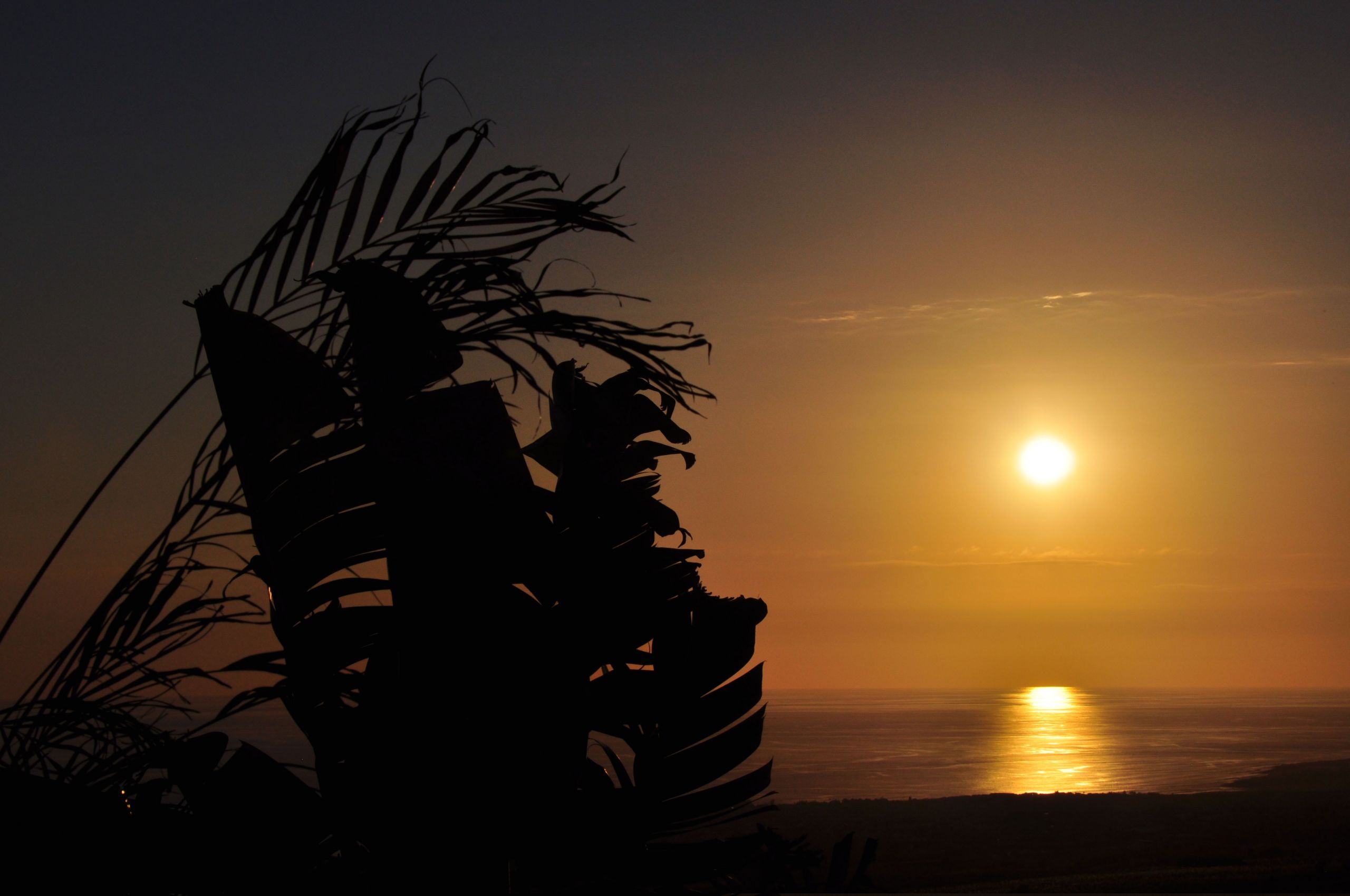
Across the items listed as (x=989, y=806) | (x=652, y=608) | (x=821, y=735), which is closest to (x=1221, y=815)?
(x=989, y=806)

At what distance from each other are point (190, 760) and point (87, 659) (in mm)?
308

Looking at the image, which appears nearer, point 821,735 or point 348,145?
point 348,145

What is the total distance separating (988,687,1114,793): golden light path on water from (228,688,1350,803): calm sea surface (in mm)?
162

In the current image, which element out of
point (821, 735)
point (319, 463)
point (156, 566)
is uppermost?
point (821, 735)

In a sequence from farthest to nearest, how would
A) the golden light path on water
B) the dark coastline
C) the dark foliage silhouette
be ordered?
the golden light path on water < the dark coastline < the dark foliage silhouette

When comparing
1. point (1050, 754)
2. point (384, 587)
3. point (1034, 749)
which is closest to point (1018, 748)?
point (1034, 749)

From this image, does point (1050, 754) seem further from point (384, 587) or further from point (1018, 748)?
point (384, 587)

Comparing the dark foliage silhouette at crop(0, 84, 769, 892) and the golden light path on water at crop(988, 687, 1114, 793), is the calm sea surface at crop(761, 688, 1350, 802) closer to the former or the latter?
the golden light path on water at crop(988, 687, 1114, 793)

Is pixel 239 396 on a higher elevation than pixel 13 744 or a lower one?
higher

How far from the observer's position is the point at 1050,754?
73.8 m

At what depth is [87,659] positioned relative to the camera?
1.90 metres

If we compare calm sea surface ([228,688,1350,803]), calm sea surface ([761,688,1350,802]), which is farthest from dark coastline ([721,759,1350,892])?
calm sea surface ([761,688,1350,802])

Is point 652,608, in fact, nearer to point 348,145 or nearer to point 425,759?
point 425,759

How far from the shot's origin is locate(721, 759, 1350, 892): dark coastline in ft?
55.8
